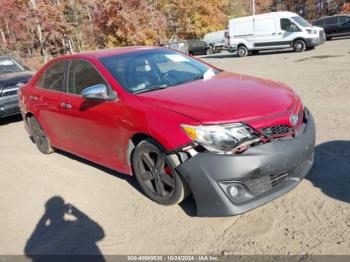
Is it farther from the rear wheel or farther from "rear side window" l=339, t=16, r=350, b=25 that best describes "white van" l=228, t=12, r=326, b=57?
the rear wheel

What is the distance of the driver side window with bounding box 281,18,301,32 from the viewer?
19709 millimetres

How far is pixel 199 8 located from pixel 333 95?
35540mm

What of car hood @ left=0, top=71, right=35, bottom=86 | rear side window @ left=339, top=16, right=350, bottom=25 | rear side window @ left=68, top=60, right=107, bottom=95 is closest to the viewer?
rear side window @ left=68, top=60, right=107, bottom=95

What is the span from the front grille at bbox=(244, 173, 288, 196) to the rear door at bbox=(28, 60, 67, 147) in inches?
116

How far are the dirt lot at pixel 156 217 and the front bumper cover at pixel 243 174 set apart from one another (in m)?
0.26

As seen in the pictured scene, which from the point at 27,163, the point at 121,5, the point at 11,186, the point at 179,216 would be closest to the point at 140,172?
the point at 179,216

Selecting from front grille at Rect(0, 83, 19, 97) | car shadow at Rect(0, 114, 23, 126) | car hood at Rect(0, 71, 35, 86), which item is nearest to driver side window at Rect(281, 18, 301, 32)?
car hood at Rect(0, 71, 35, 86)

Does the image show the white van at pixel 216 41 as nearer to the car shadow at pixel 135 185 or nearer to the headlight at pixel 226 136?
the car shadow at pixel 135 185

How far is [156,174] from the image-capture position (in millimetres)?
3877

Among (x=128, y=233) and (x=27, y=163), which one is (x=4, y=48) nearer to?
(x=27, y=163)

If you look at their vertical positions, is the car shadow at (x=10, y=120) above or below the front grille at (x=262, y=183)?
below

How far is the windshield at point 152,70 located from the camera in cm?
426

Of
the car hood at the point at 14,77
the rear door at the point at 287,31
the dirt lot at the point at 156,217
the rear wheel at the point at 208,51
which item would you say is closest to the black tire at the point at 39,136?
the dirt lot at the point at 156,217

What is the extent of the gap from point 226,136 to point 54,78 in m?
3.21
